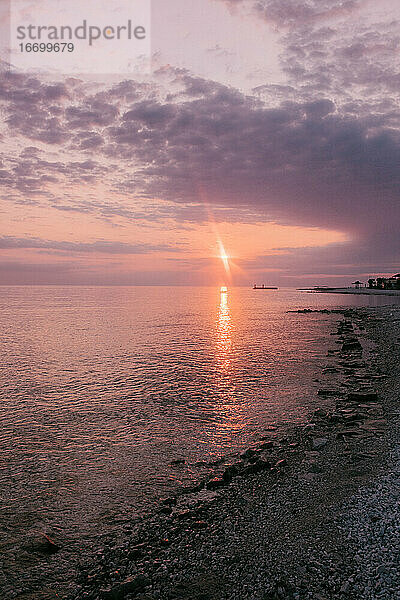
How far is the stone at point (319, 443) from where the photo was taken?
14099 mm

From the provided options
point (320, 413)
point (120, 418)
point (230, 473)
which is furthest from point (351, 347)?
point (230, 473)

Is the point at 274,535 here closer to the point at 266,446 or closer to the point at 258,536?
the point at 258,536

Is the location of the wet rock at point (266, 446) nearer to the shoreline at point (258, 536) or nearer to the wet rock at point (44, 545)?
the shoreline at point (258, 536)

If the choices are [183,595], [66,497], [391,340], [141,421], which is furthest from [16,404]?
[391,340]

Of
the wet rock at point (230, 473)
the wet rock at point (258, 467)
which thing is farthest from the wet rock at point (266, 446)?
the wet rock at point (230, 473)

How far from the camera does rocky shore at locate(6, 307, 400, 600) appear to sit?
23.2 ft

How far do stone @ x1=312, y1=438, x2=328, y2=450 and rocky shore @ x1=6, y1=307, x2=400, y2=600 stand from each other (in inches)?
2.3

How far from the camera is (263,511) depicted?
9797 millimetres

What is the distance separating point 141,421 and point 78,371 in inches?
599

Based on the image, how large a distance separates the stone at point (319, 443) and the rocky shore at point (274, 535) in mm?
60

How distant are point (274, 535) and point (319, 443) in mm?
6445

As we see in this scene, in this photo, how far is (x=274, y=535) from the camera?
859 cm

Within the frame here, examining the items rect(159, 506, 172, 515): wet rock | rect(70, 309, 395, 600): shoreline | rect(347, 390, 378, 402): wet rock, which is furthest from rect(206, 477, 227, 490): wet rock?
rect(347, 390, 378, 402): wet rock

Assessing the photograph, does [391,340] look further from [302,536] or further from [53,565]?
[53,565]
